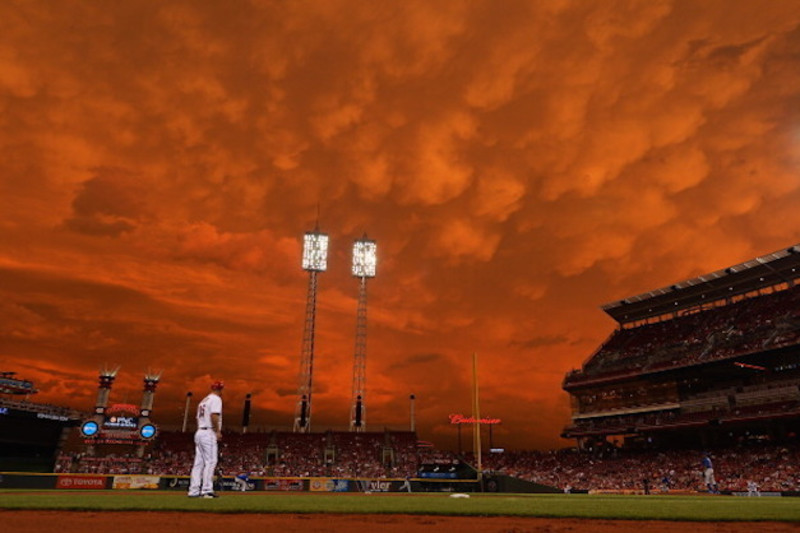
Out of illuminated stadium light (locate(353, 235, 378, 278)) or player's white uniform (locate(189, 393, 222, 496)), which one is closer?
player's white uniform (locate(189, 393, 222, 496))

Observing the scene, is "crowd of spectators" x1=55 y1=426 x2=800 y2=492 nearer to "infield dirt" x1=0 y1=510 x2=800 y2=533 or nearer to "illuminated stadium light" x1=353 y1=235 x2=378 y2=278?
"illuminated stadium light" x1=353 y1=235 x2=378 y2=278

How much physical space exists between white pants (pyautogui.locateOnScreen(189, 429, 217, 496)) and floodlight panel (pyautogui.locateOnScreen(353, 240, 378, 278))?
180 ft

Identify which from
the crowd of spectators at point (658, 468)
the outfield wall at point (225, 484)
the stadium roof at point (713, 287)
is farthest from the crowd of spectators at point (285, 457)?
the stadium roof at point (713, 287)

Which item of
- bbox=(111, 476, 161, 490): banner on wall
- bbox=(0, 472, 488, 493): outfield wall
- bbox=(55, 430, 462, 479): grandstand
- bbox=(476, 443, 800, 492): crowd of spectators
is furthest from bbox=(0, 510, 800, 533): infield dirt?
bbox=(55, 430, 462, 479): grandstand

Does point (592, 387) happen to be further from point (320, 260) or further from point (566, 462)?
point (320, 260)

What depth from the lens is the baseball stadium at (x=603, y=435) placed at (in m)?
33.8

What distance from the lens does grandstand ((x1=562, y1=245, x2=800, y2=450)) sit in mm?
45938

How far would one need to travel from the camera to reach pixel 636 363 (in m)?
58.2

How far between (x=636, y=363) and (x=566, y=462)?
1320cm

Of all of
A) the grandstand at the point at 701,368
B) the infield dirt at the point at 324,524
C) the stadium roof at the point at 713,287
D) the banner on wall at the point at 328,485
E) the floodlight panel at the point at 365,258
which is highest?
the floodlight panel at the point at 365,258

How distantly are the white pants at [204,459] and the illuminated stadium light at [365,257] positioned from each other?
5500cm

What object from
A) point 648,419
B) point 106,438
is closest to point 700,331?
point 648,419

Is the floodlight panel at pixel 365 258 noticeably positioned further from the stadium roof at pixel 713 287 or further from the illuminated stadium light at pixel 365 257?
the stadium roof at pixel 713 287

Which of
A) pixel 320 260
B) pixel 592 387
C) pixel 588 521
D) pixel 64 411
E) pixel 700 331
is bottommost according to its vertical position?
pixel 588 521
